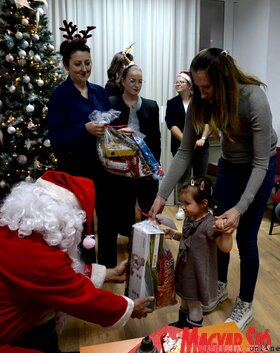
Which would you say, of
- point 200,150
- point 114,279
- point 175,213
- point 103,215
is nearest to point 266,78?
point 200,150

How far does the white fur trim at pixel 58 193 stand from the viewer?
1084mm

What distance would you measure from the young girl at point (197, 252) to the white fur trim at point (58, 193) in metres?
0.64

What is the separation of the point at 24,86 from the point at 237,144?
2.00 metres

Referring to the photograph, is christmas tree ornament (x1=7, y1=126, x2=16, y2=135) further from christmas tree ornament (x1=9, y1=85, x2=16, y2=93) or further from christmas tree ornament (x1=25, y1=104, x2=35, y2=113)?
christmas tree ornament (x1=9, y1=85, x2=16, y2=93)

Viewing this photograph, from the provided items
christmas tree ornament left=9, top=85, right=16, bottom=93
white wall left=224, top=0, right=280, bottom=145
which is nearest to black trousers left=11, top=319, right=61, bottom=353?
christmas tree ornament left=9, top=85, right=16, bottom=93

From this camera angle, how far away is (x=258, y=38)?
3.70 metres

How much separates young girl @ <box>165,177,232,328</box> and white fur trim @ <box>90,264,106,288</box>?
369mm

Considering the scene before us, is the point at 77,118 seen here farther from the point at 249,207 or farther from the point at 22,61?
the point at 22,61

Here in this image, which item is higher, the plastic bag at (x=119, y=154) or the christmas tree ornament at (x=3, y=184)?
the plastic bag at (x=119, y=154)

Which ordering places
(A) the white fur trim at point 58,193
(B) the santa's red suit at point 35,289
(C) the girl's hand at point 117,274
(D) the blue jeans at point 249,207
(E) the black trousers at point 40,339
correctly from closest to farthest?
(B) the santa's red suit at point 35,289 → (A) the white fur trim at point 58,193 → (E) the black trousers at point 40,339 → (C) the girl's hand at point 117,274 → (D) the blue jeans at point 249,207

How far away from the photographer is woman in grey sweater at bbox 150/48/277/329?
141 cm

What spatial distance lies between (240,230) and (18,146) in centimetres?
204

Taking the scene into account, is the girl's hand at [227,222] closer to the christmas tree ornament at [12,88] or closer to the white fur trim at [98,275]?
the white fur trim at [98,275]

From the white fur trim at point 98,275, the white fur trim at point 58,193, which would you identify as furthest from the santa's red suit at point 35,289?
the white fur trim at point 98,275
